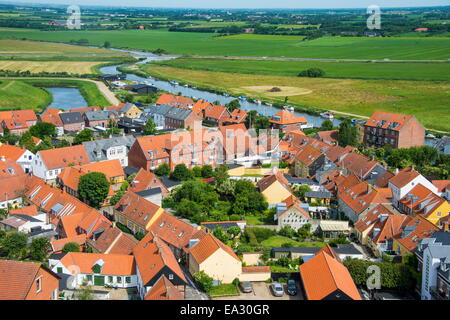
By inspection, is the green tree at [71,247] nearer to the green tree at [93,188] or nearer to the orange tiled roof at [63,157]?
the green tree at [93,188]

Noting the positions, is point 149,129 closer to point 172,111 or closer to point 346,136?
point 172,111

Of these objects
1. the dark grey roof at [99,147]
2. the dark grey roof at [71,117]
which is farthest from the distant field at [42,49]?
the dark grey roof at [99,147]

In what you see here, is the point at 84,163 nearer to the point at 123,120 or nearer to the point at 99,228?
the point at 99,228

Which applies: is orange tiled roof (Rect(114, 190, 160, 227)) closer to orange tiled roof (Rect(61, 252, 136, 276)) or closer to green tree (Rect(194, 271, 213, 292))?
orange tiled roof (Rect(61, 252, 136, 276))

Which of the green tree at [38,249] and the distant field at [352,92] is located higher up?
the distant field at [352,92]

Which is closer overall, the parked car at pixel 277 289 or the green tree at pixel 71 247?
the parked car at pixel 277 289
